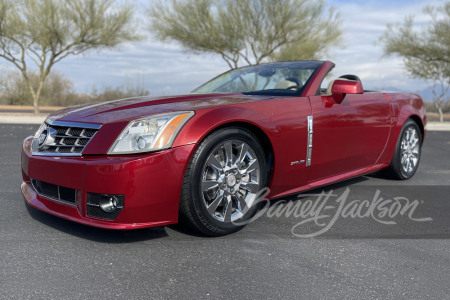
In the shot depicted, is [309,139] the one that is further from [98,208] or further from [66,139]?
[66,139]

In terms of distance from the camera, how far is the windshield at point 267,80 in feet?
13.0

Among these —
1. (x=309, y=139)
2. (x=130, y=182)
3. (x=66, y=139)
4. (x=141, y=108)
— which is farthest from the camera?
(x=309, y=139)

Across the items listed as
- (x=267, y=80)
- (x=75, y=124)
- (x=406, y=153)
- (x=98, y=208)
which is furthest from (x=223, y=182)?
(x=406, y=153)

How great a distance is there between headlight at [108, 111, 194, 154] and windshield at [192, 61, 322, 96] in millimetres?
1225

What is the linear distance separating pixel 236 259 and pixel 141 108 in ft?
4.08

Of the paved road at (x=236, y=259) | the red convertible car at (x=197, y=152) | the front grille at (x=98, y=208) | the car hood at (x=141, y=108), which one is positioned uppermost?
the car hood at (x=141, y=108)

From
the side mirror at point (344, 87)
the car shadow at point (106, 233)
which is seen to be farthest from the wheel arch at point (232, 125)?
the side mirror at point (344, 87)

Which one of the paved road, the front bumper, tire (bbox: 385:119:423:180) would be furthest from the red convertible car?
tire (bbox: 385:119:423:180)

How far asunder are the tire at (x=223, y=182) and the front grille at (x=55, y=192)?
0.72 metres

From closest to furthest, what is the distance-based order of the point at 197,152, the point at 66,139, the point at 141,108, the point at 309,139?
the point at 197,152 < the point at 66,139 < the point at 141,108 < the point at 309,139

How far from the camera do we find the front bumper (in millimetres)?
2668

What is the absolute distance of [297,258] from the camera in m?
2.75

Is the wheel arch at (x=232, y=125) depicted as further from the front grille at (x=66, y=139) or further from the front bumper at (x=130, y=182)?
the front grille at (x=66, y=139)

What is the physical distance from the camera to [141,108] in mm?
3094
